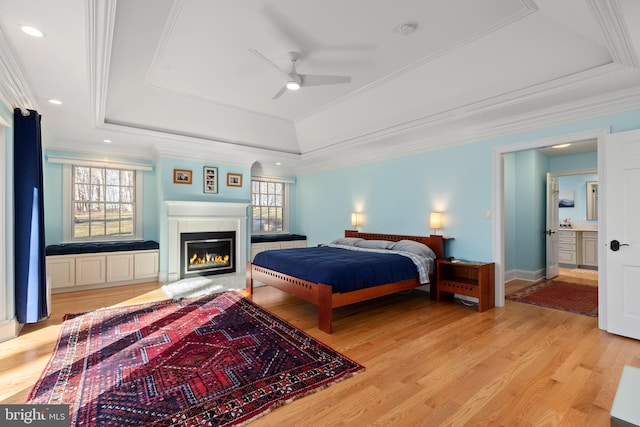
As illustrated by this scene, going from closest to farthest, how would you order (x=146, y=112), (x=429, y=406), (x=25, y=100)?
(x=429, y=406) < (x=25, y=100) < (x=146, y=112)

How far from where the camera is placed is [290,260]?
4020mm

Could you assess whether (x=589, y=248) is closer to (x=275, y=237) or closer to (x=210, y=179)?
(x=275, y=237)

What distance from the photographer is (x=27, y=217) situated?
324cm

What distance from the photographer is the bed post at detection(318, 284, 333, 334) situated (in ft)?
10.6

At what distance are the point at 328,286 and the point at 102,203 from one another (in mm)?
4809

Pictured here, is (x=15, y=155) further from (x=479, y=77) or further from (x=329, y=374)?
(x=479, y=77)

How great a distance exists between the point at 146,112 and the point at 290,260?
10.0 ft

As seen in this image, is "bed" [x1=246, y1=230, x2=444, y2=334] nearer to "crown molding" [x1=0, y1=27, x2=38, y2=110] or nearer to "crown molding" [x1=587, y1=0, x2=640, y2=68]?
"crown molding" [x1=587, y1=0, x2=640, y2=68]

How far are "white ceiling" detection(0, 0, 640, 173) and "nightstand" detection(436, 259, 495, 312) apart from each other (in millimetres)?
1794

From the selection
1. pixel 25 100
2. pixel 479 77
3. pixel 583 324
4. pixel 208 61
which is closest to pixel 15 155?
pixel 25 100

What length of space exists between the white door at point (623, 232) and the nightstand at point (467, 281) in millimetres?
1143

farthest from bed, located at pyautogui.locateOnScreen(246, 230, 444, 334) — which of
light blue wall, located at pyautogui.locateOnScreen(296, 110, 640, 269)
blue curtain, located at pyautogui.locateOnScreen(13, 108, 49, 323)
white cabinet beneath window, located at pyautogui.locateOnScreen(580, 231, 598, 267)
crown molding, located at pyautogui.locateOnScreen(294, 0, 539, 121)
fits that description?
white cabinet beneath window, located at pyautogui.locateOnScreen(580, 231, 598, 267)

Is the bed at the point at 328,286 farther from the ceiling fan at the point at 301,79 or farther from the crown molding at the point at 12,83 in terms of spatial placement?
the crown molding at the point at 12,83

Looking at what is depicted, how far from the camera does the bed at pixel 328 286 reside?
329cm
